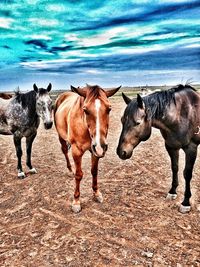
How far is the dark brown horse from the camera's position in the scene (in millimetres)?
4578

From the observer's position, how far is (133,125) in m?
4.57

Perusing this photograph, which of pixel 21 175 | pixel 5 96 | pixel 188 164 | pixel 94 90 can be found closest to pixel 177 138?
pixel 188 164

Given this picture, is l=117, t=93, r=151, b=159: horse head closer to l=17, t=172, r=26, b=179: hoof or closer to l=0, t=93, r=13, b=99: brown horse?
l=17, t=172, r=26, b=179: hoof

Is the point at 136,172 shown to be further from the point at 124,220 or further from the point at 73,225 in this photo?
the point at 73,225

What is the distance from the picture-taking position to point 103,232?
4.54m

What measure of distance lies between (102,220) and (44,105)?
9.75 feet

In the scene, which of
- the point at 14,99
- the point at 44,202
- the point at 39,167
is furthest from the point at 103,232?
the point at 14,99

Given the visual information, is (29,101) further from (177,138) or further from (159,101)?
(177,138)

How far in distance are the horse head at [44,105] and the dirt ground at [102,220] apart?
154cm

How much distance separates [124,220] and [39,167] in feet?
12.2

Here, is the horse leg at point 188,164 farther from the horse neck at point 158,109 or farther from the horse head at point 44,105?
the horse head at point 44,105

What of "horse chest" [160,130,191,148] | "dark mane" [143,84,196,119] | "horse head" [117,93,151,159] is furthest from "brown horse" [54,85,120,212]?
"horse chest" [160,130,191,148]

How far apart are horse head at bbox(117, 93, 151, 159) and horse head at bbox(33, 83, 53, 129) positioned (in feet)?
7.50

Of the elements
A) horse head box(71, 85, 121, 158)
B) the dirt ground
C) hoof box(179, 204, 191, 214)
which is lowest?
the dirt ground
